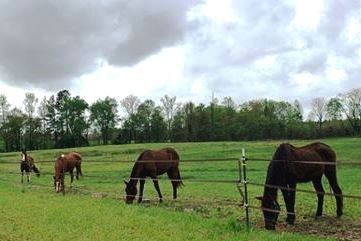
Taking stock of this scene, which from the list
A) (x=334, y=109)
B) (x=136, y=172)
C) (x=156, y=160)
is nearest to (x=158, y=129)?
(x=334, y=109)

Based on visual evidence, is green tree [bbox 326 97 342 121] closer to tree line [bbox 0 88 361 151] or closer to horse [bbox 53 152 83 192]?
tree line [bbox 0 88 361 151]

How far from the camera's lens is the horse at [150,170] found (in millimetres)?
16688

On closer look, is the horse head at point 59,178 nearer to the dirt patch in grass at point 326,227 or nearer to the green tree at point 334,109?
the dirt patch in grass at point 326,227

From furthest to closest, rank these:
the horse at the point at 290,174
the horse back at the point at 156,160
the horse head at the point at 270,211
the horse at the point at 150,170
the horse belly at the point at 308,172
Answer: the horse back at the point at 156,160 → the horse at the point at 150,170 → the horse belly at the point at 308,172 → the horse at the point at 290,174 → the horse head at the point at 270,211

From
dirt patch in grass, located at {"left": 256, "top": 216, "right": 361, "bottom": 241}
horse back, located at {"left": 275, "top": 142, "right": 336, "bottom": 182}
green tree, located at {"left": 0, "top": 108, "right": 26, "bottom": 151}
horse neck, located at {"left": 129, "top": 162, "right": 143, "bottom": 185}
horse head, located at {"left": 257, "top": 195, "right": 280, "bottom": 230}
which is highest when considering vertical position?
green tree, located at {"left": 0, "top": 108, "right": 26, "bottom": 151}

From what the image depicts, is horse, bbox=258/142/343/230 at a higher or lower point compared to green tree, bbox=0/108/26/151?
lower

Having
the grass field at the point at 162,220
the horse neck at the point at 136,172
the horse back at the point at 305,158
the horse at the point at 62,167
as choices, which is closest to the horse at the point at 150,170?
the horse neck at the point at 136,172

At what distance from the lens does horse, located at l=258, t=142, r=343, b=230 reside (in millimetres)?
10750

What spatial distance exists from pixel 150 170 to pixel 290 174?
686cm

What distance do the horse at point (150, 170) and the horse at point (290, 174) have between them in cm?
517

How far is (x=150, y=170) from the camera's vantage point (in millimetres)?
17266

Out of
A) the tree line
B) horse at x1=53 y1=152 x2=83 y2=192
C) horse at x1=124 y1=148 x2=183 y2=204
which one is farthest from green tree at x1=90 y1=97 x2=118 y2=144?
horse at x1=124 y1=148 x2=183 y2=204

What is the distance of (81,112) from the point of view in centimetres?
11475

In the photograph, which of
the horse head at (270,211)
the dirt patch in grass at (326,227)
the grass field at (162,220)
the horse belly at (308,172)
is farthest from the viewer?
the horse belly at (308,172)
